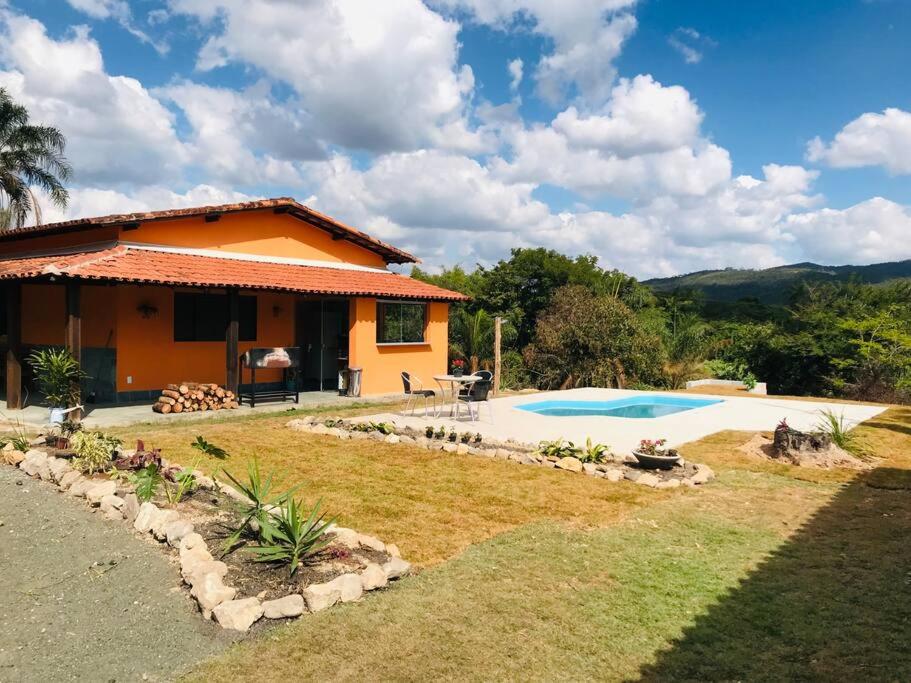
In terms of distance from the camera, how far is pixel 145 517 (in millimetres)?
5383

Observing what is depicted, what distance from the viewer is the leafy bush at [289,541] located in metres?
4.59

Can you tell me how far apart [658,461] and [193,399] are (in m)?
9.50

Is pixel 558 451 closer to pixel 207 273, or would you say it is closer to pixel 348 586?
pixel 348 586

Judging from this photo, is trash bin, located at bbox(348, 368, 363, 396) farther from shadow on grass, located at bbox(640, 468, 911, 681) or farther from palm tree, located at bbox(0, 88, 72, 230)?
palm tree, located at bbox(0, 88, 72, 230)

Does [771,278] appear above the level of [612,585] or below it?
above

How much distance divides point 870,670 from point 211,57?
14.5 m

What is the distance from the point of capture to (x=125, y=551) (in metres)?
4.95

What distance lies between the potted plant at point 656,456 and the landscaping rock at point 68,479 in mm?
6935

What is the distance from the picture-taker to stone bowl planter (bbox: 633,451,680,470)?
8391 millimetres

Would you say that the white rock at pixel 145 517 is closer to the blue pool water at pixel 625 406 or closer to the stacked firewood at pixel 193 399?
the stacked firewood at pixel 193 399

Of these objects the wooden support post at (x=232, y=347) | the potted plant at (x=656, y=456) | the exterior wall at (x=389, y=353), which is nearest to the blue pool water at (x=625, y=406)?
the exterior wall at (x=389, y=353)

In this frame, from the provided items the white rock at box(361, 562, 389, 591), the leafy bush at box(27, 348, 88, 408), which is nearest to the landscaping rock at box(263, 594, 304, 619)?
the white rock at box(361, 562, 389, 591)

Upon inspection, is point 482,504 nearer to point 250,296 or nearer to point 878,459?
point 878,459

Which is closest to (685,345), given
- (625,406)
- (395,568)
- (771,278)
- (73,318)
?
(625,406)
